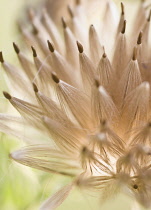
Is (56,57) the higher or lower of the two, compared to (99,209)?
higher

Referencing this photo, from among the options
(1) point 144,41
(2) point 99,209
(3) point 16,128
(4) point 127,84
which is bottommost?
(2) point 99,209

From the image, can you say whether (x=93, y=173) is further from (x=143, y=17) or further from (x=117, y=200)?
(x=143, y=17)

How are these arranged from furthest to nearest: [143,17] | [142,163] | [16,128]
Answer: [143,17] → [16,128] → [142,163]

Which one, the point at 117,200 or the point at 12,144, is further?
the point at 12,144

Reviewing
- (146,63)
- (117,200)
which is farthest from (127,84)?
(117,200)

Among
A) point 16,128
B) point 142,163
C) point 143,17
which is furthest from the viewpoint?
point 143,17

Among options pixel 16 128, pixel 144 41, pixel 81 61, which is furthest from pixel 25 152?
pixel 144 41
